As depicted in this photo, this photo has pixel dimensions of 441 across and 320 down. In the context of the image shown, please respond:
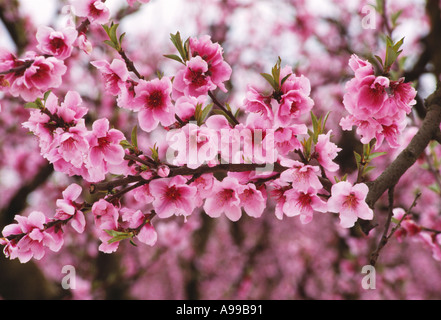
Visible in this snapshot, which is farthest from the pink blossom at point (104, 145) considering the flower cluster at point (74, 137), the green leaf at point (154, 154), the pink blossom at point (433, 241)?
the pink blossom at point (433, 241)

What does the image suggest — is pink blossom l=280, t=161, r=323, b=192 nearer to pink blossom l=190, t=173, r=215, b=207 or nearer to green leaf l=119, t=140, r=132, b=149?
pink blossom l=190, t=173, r=215, b=207

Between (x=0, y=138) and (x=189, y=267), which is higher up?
(x=0, y=138)

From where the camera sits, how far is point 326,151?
54.3 inches

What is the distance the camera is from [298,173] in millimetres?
1367

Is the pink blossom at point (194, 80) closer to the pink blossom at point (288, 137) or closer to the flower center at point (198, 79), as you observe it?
the flower center at point (198, 79)

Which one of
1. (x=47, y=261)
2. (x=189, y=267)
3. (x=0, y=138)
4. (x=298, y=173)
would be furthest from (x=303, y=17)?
(x=47, y=261)

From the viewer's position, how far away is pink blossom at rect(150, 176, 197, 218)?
1412 millimetres

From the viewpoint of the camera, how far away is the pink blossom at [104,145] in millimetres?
1349

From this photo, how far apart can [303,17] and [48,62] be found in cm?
727

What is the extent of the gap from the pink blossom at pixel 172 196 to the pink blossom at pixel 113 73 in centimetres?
45

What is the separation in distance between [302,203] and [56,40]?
1284 millimetres

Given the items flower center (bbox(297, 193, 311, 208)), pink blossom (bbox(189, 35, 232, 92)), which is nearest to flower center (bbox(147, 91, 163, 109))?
pink blossom (bbox(189, 35, 232, 92))

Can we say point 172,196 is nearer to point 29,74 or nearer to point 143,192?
point 143,192
